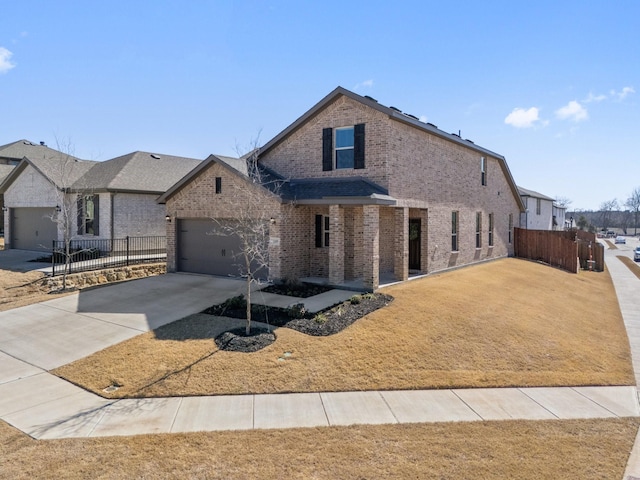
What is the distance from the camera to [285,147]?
17.1m

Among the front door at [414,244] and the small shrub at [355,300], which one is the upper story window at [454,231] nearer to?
the front door at [414,244]

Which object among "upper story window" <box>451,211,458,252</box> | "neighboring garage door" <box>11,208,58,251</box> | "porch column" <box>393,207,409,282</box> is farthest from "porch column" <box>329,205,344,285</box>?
"neighboring garage door" <box>11,208,58,251</box>

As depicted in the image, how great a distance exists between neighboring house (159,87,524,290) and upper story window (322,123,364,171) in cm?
4

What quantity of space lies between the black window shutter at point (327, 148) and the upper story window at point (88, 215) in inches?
534

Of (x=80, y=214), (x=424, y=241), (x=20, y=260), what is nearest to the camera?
(x=424, y=241)

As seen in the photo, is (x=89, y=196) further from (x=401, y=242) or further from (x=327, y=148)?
(x=401, y=242)

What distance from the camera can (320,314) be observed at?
34.9 feet

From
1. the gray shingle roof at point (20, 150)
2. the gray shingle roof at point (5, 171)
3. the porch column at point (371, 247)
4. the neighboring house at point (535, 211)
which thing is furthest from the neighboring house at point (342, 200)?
the gray shingle roof at point (20, 150)

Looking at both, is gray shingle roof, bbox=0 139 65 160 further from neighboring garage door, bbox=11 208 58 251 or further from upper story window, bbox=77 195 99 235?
upper story window, bbox=77 195 99 235

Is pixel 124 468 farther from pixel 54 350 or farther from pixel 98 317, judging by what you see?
pixel 98 317

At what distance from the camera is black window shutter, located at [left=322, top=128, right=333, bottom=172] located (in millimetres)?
15750

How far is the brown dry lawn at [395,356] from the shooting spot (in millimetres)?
7406

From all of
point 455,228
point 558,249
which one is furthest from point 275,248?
point 558,249

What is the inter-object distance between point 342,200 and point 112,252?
1410cm
